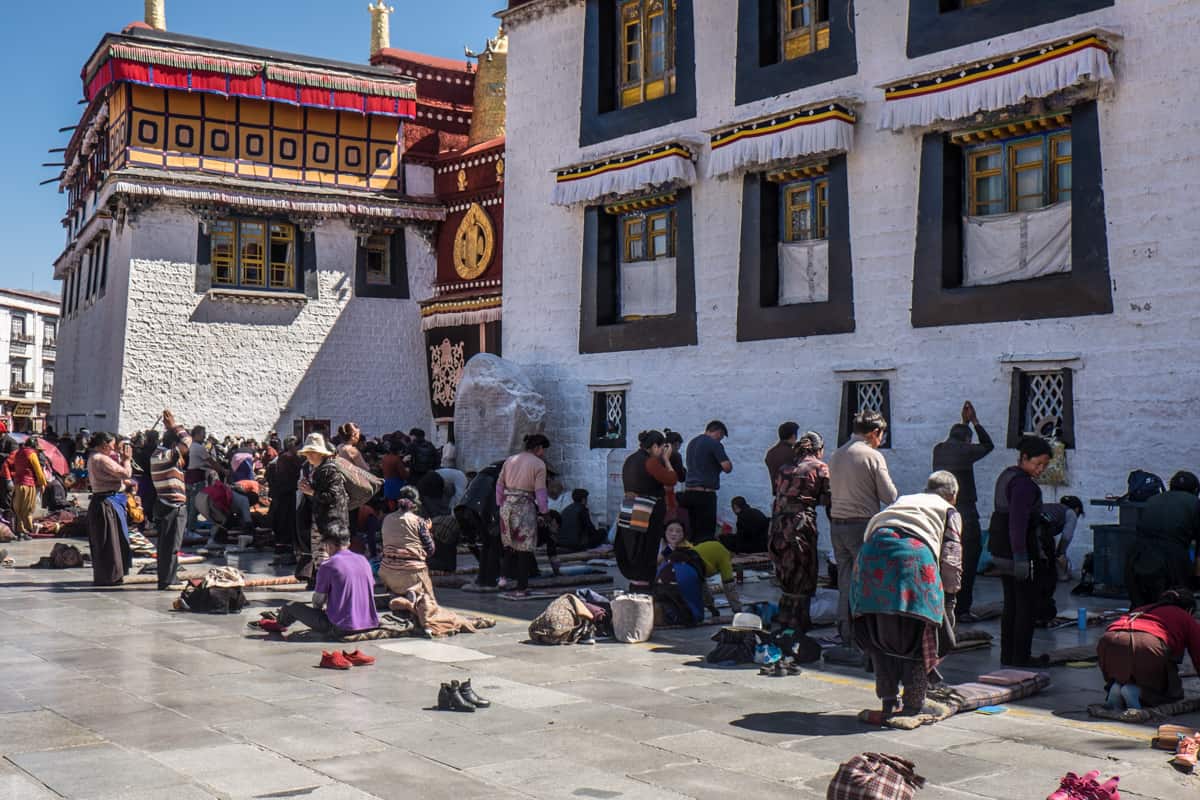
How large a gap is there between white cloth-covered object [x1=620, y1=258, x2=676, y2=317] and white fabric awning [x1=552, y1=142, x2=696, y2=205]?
1.15 m

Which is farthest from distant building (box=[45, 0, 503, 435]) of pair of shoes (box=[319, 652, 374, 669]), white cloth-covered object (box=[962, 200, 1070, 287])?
pair of shoes (box=[319, 652, 374, 669])

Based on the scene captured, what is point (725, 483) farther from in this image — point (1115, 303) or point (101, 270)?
point (101, 270)

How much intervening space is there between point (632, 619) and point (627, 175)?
9983mm

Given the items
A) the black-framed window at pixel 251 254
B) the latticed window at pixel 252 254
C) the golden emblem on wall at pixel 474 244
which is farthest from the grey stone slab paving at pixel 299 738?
the latticed window at pixel 252 254

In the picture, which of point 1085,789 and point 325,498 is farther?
point 325,498

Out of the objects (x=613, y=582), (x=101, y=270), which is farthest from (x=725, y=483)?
(x=101, y=270)

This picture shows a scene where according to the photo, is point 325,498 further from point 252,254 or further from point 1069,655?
point 252,254

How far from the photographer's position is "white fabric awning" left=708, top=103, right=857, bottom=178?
15414mm

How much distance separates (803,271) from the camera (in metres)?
16.5

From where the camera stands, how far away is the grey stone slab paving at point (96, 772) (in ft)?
18.0

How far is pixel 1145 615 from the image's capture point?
7172 mm

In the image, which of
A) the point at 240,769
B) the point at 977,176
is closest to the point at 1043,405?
the point at 977,176

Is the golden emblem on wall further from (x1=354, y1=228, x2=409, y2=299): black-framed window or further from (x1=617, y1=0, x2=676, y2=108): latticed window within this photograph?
(x1=617, y1=0, x2=676, y2=108): latticed window

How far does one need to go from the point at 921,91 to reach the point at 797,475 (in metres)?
6.94
